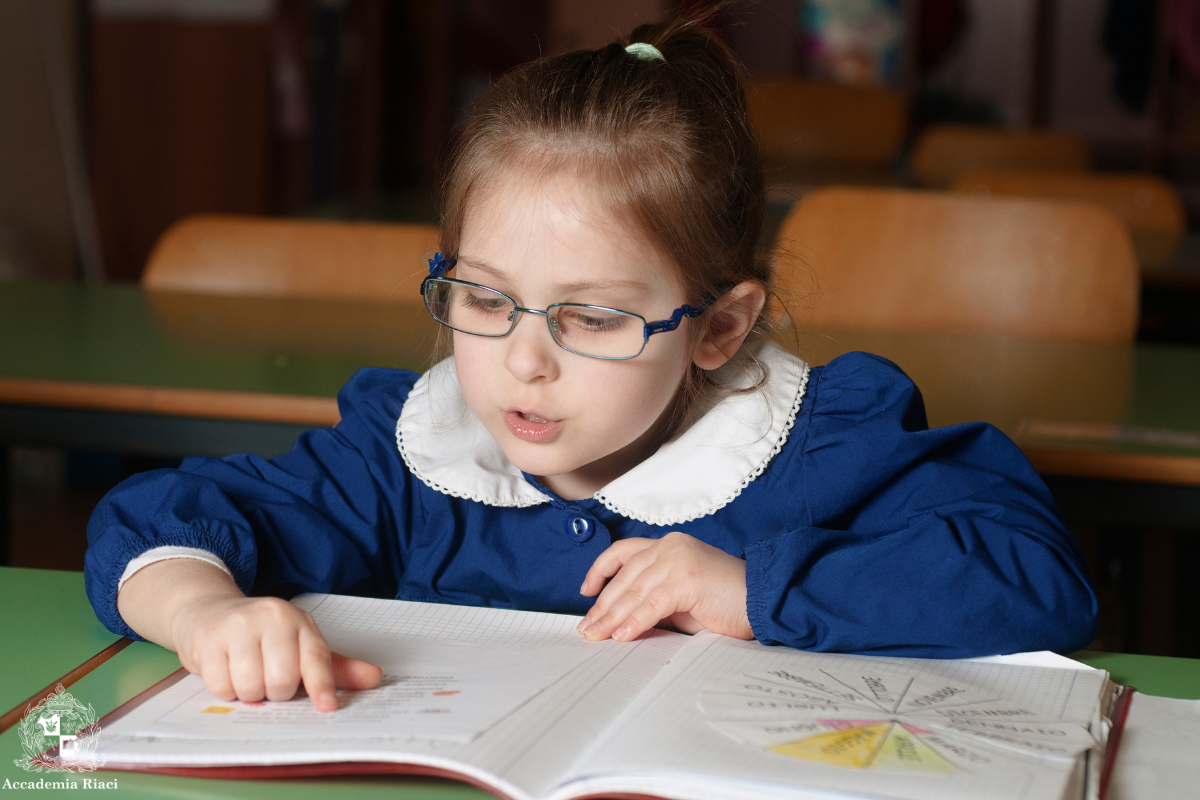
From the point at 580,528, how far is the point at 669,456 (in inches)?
3.5

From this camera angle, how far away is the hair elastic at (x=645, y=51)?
89cm

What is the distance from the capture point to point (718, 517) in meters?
0.90

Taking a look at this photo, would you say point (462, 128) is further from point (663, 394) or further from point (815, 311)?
point (815, 311)

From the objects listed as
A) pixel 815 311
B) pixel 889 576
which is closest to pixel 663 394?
pixel 889 576

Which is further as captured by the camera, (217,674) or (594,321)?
(594,321)

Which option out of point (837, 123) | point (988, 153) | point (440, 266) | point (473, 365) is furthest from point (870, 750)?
point (837, 123)

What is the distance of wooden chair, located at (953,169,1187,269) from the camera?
108 inches

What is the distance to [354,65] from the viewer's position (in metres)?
4.92

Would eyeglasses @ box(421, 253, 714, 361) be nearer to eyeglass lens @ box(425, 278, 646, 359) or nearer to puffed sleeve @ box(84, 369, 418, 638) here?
eyeglass lens @ box(425, 278, 646, 359)

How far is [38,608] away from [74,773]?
244 mm

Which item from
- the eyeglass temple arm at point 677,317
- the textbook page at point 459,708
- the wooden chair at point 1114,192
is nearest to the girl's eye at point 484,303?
the eyeglass temple arm at point 677,317

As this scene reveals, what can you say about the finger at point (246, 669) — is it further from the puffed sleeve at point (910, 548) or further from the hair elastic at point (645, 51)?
the hair elastic at point (645, 51)

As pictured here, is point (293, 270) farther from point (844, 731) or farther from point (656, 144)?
point (844, 731)

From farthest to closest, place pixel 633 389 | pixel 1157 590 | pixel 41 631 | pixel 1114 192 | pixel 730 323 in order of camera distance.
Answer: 1. pixel 1114 192
2. pixel 1157 590
3. pixel 730 323
4. pixel 633 389
5. pixel 41 631
